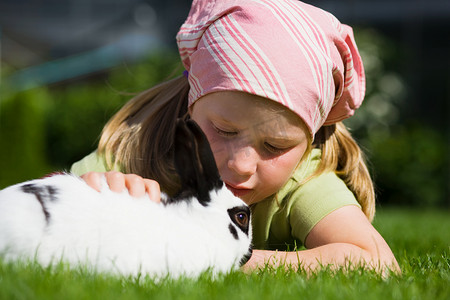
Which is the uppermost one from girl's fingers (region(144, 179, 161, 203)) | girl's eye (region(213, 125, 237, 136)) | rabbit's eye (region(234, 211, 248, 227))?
girl's eye (region(213, 125, 237, 136))

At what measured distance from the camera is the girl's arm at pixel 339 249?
2.41 meters

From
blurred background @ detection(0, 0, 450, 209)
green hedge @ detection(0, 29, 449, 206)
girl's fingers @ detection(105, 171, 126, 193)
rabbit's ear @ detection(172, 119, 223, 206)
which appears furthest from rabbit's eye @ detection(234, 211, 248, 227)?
green hedge @ detection(0, 29, 449, 206)

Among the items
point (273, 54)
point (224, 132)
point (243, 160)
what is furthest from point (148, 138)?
point (273, 54)

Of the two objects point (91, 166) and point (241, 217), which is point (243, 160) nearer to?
point (241, 217)

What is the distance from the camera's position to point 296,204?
10.1ft

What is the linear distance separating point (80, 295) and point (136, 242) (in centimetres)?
37

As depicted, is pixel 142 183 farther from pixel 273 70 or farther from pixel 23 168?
pixel 23 168

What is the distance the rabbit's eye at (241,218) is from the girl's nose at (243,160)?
393 mm

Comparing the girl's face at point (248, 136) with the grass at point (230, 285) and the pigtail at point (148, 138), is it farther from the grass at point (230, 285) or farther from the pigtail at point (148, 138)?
the grass at point (230, 285)

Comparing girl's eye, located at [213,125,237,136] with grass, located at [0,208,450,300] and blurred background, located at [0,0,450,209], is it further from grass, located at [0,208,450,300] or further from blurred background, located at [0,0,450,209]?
blurred background, located at [0,0,450,209]

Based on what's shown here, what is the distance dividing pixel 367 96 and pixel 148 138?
25.6ft

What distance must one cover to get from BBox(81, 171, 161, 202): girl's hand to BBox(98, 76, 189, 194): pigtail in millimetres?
728

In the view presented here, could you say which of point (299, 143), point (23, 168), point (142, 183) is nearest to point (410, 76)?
point (23, 168)

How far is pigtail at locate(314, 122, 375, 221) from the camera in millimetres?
3344
